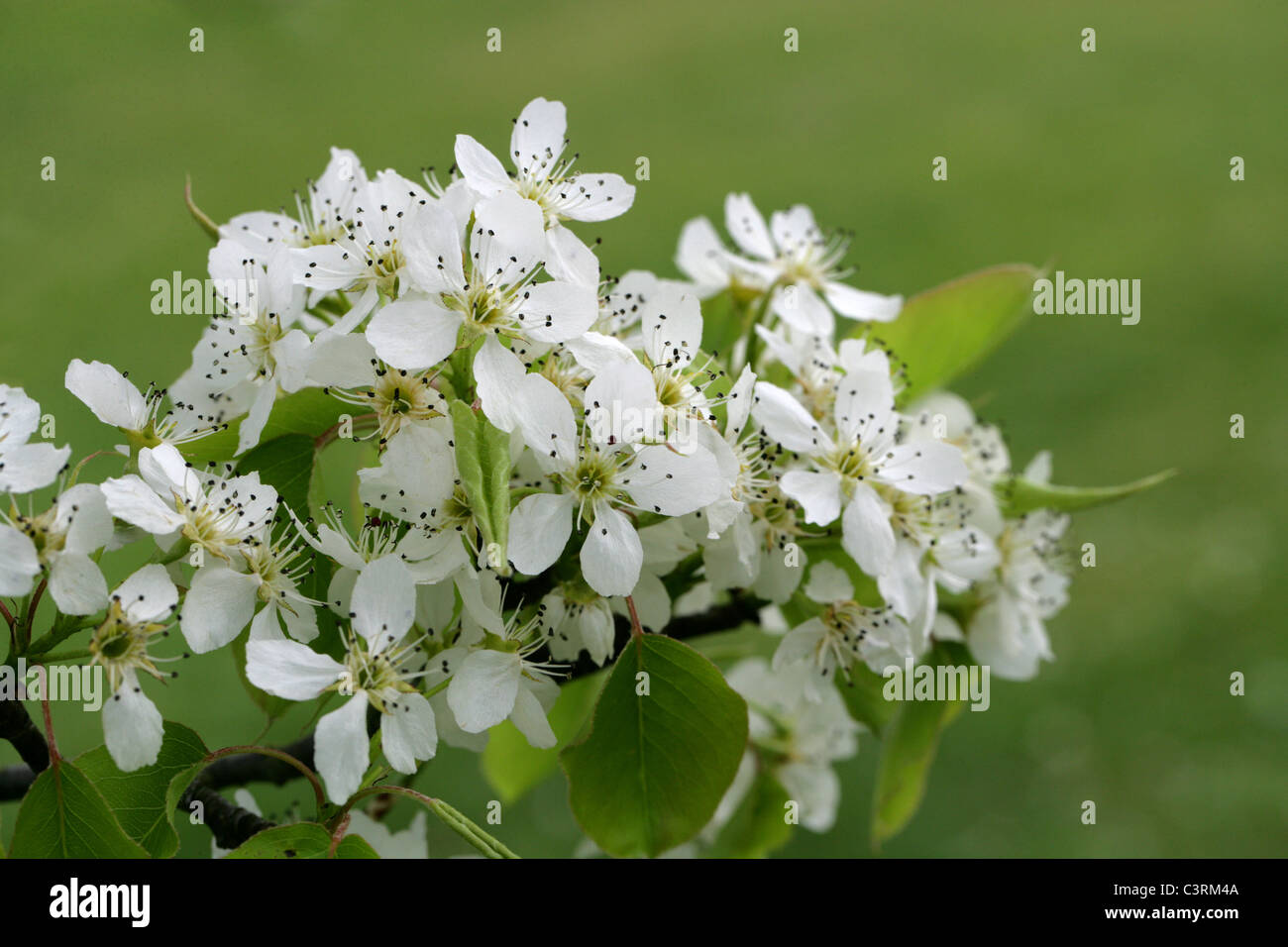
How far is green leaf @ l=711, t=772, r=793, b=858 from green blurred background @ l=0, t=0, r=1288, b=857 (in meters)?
0.81

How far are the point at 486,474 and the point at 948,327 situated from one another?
0.54 m

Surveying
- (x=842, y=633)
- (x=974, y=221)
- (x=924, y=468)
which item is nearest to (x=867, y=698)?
(x=842, y=633)

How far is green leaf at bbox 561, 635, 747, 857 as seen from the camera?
30.0 inches

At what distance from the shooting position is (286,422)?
2.44ft

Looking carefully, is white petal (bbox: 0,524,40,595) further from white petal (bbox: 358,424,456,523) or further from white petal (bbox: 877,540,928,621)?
white petal (bbox: 877,540,928,621)

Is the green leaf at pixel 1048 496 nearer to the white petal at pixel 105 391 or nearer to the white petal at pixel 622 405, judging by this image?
the white petal at pixel 622 405

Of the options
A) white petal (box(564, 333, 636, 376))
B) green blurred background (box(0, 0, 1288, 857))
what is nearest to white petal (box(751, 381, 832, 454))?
white petal (box(564, 333, 636, 376))

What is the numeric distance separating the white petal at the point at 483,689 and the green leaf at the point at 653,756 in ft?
0.30

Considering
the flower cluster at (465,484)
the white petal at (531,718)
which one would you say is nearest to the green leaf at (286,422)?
the flower cluster at (465,484)

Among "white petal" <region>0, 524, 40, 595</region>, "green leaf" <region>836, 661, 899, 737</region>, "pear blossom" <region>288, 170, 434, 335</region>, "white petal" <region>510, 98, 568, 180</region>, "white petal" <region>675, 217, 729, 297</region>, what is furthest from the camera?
"white petal" <region>675, 217, 729, 297</region>

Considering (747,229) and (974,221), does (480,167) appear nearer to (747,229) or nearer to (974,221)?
(747,229)
